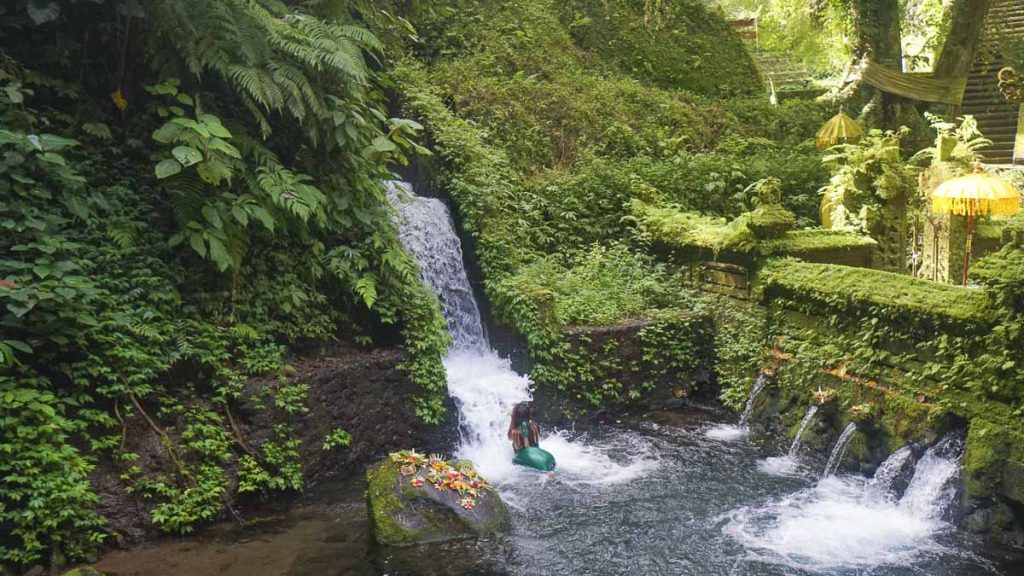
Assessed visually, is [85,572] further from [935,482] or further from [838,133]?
[838,133]

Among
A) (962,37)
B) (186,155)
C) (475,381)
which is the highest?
(962,37)

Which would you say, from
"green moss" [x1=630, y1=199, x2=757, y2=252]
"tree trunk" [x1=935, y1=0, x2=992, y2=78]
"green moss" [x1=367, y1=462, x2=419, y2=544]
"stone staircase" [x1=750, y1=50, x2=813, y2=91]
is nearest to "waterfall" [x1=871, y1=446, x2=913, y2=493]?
"green moss" [x1=630, y1=199, x2=757, y2=252]

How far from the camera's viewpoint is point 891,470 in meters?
7.32

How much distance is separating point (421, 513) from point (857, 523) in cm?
401

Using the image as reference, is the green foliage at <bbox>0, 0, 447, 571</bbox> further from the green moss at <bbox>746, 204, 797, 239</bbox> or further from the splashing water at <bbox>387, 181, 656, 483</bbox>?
the green moss at <bbox>746, 204, 797, 239</bbox>

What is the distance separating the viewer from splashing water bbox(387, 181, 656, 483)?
8.35m

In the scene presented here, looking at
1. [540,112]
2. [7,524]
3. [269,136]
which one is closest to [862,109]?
[540,112]

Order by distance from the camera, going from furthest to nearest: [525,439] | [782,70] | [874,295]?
[782,70]
[525,439]
[874,295]

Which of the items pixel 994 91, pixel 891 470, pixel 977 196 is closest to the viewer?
pixel 891 470

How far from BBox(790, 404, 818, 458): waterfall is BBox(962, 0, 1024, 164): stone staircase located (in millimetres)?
12066

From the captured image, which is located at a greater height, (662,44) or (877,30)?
(662,44)

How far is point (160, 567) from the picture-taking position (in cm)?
611

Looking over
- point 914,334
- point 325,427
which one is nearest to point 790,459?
point 914,334

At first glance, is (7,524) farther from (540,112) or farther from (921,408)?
(540,112)
